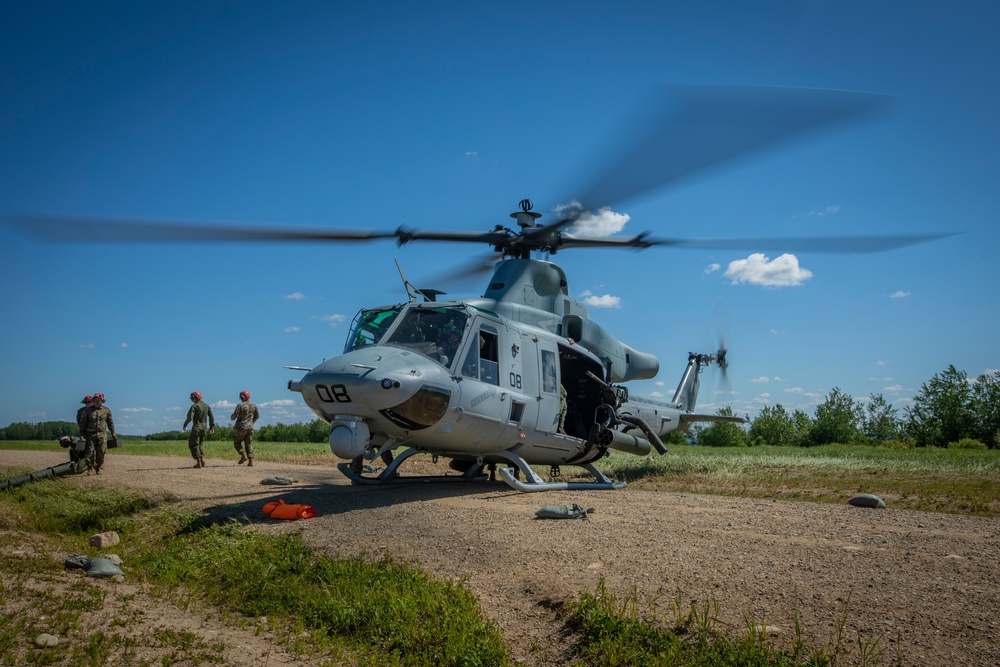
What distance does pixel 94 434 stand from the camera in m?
15.2

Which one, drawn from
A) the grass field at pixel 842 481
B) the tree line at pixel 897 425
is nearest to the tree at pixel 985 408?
the tree line at pixel 897 425

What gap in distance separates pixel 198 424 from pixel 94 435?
276cm

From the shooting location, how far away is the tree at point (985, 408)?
135ft

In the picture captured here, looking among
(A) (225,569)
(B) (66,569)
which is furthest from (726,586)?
(B) (66,569)

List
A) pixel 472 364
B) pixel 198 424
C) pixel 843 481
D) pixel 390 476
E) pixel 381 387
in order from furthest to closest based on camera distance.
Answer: pixel 198 424 → pixel 843 481 → pixel 390 476 → pixel 472 364 → pixel 381 387

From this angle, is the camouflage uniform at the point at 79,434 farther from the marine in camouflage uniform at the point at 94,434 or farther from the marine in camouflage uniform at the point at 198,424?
the marine in camouflage uniform at the point at 198,424

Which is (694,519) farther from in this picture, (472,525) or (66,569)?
(66,569)

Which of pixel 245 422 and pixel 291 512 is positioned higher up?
pixel 245 422

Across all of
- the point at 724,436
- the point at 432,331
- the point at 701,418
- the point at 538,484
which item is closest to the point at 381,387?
the point at 432,331

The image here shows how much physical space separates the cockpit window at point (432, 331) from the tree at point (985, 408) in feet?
137

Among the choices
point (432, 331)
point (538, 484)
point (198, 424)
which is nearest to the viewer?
point (432, 331)

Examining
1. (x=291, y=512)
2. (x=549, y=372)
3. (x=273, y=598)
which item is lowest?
(x=273, y=598)

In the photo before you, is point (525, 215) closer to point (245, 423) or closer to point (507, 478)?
point (507, 478)

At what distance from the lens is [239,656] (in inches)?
200
